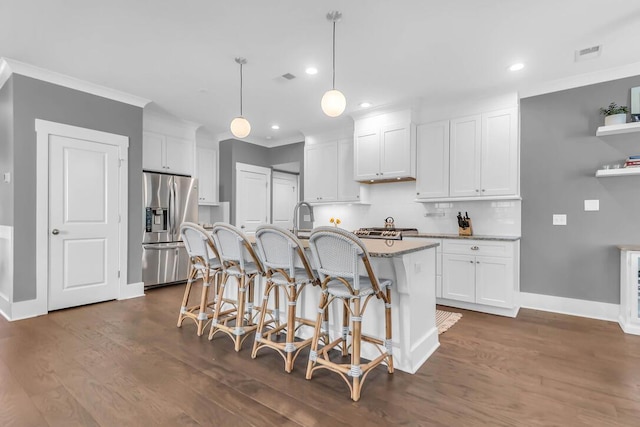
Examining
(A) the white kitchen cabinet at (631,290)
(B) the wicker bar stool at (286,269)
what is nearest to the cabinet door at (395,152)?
(A) the white kitchen cabinet at (631,290)

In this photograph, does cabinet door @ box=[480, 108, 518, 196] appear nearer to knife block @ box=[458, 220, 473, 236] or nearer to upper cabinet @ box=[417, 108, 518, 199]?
upper cabinet @ box=[417, 108, 518, 199]

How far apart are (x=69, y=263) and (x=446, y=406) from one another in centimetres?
416

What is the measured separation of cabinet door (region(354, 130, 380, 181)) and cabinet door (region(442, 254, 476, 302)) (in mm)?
1574

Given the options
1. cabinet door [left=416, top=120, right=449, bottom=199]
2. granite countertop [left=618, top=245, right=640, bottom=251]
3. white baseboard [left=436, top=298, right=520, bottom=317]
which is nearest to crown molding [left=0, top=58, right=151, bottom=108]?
cabinet door [left=416, top=120, right=449, bottom=199]

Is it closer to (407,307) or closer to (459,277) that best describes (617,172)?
(459,277)

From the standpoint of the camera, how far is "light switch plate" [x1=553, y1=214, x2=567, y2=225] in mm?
3674

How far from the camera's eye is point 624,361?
7.97 ft

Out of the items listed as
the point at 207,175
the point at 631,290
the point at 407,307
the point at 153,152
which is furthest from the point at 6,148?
the point at 631,290

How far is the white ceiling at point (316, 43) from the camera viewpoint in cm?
243

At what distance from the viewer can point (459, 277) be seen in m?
3.84

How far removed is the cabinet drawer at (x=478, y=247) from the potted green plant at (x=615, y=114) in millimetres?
1581

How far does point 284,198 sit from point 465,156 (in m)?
4.16

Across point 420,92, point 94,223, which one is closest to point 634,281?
point 420,92

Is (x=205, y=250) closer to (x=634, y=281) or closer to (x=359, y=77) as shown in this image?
(x=359, y=77)
